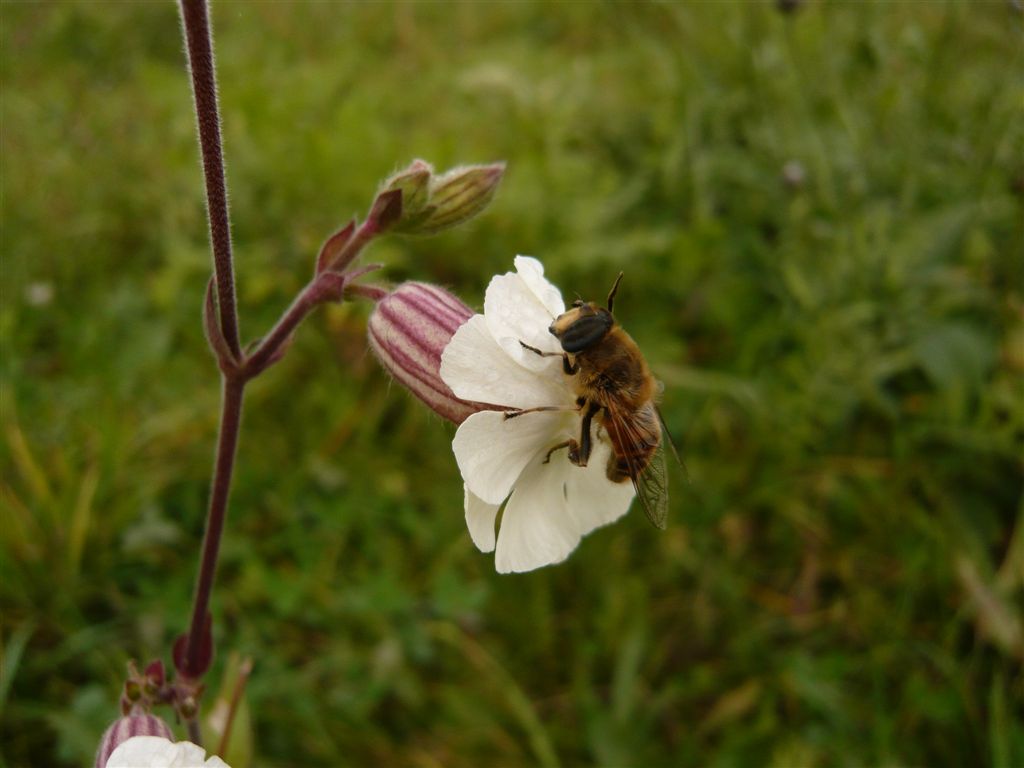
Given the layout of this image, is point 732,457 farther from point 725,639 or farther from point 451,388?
point 451,388

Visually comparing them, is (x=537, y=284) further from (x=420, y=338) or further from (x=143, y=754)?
(x=143, y=754)

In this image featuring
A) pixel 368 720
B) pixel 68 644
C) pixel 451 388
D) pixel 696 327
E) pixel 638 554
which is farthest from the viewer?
pixel 696 327

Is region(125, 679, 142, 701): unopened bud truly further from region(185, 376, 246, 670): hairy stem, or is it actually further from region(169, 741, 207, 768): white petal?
region(169, 741, 207, 768): white petal

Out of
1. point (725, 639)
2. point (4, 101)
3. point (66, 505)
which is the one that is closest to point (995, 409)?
point (725, 639)

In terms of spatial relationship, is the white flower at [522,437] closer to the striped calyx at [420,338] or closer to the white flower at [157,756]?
the striped calyx at [420,338]

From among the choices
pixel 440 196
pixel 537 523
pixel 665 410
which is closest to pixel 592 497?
pixel 537 523

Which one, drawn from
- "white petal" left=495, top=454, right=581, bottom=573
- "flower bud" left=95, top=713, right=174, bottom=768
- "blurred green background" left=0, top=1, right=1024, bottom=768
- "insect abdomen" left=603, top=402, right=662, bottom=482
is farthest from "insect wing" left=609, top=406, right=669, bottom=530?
"blurred green background" left=0, top=1, right=1024, bottom=768
